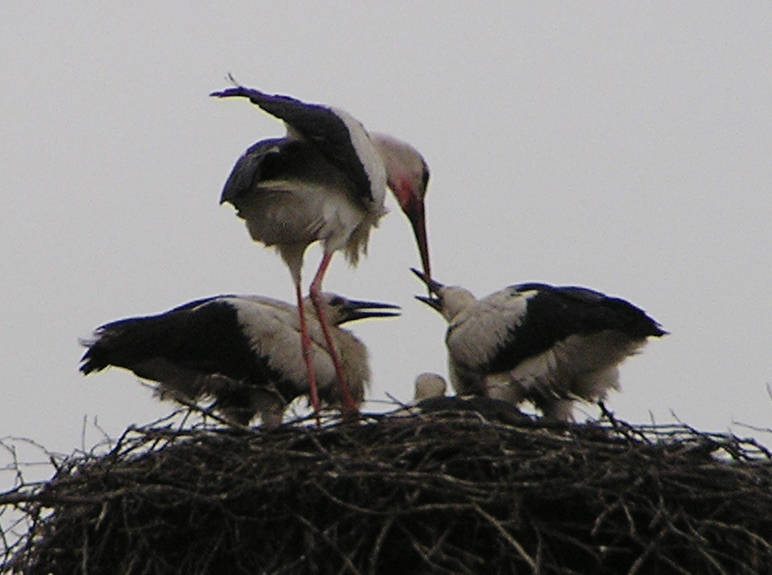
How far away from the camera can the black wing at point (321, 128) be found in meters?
5.98

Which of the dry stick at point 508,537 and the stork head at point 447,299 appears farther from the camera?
the stork head at point 447,299

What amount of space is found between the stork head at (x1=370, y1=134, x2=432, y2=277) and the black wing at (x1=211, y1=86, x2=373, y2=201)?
0.61 metres

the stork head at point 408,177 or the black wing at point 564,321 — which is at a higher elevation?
the stork head at point 408,177

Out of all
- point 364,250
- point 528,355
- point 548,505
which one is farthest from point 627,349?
point 548,505

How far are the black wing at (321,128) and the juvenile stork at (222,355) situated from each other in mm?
1010

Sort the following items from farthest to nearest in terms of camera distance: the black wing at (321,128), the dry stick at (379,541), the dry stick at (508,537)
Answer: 1. the black wing at (321,128)
2. the dry stick at (379,541)
3. the dry stick at (508,537)

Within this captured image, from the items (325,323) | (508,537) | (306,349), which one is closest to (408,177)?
(325,323)

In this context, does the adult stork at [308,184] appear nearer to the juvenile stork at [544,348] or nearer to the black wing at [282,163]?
the black wing at [282,163]

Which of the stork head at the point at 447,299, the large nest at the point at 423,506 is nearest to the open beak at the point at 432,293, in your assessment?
the stork head at the point at 447,299

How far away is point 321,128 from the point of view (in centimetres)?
601

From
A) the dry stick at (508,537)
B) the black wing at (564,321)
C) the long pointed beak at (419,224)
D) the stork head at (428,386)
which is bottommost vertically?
the dry stick at (508,537)

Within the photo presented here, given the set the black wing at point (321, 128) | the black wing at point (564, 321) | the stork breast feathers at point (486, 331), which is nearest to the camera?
the black wing at point (321, 128)

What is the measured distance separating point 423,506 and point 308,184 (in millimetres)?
1905

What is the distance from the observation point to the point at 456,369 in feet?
23.2
